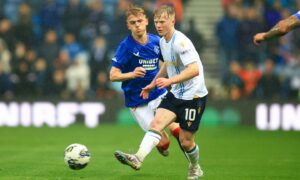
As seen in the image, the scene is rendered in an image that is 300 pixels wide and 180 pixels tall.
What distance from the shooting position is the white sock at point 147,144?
9.19 metres

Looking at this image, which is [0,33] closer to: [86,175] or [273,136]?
[273,136]

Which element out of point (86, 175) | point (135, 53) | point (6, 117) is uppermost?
point (135, 53)

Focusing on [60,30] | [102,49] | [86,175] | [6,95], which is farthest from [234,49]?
[86,175]

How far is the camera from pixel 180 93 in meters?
9.62

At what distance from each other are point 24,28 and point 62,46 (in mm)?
1251

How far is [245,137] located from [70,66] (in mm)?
6378

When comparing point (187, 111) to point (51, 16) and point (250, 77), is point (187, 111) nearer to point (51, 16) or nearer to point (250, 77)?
point (250, 77)

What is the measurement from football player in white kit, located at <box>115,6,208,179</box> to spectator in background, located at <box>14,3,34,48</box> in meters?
12.3

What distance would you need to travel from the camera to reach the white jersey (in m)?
9.35

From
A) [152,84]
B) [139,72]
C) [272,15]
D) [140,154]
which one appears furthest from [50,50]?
[140,154]

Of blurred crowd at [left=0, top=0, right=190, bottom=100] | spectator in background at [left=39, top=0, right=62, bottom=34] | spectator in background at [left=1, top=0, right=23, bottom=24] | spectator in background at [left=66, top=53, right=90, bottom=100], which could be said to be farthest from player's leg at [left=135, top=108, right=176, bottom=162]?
spectator in background at [left=1, top=0, right=23, bottom=24]

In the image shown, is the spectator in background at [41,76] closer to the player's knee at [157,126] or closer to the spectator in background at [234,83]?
the spectator in background at [234,83]

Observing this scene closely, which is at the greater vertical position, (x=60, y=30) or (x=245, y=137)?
(x=60, y=30)

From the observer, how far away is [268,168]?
11.3 metres
